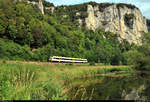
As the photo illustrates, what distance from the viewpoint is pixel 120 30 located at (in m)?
98.9

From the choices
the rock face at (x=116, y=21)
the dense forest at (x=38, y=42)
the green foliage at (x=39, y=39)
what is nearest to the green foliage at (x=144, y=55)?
the dense forest at (x=38, y=42)

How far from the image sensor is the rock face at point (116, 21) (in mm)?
97688

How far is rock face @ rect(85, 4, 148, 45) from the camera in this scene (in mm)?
97688

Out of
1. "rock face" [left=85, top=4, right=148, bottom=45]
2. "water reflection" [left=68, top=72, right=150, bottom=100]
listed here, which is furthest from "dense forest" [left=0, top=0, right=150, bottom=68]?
"water reflection" [left=68, top=72, right=150, bottom=100]

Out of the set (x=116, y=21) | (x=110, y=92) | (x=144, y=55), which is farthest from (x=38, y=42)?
(x=116, y=21)

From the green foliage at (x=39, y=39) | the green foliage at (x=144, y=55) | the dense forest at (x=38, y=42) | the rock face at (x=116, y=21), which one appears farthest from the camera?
the rock face at (x=116, y=21)

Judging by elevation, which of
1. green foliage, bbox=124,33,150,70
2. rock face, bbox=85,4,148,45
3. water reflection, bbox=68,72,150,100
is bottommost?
water reflection, bbox=68,72,150,100

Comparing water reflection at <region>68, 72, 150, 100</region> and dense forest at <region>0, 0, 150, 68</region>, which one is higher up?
dense forest at <region>0, 0, 150, 68</region>

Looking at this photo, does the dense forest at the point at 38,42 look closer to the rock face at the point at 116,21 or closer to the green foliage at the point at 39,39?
the green foliage at the point at 39,39

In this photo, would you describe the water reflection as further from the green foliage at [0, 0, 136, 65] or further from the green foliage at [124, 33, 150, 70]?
the green foliage at [0, 0, 136, 65]

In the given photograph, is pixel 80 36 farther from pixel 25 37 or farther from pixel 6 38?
pixel 6 38

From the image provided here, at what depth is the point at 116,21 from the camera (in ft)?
325

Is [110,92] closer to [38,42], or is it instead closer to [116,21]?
[38,42]

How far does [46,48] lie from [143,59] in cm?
2869
